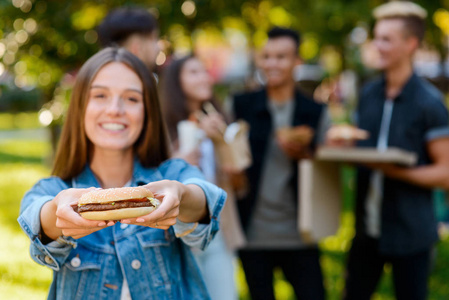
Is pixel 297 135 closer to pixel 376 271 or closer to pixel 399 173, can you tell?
pixel 399 173

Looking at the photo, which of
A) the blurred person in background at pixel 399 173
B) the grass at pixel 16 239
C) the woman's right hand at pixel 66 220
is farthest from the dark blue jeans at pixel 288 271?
the grass at pixel 16 239

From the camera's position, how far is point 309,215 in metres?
3.41

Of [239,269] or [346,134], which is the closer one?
[346,134]

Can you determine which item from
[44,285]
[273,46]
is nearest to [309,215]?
[273,46]

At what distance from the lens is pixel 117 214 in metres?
1.58

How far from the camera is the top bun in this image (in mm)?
1597

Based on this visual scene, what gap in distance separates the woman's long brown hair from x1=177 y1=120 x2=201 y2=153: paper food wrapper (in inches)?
33.1

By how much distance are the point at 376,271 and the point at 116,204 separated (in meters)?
2.54

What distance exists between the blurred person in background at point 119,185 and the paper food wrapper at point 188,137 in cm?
79

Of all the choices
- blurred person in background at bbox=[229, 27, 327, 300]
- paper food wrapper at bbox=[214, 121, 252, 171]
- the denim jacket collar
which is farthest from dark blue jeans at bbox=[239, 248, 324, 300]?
the denim jacket collar

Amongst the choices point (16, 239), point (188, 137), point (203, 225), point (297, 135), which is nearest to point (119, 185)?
point (203, 225)

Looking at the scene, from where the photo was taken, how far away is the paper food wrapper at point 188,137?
3.02 meters

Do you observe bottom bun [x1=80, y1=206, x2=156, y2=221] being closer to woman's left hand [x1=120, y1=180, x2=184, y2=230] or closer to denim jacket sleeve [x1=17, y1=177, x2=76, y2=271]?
woman's left hand [x1=120, y1=180, x2=184, y2=230]

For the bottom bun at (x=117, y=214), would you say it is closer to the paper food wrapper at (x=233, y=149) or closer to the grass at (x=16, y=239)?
the paper food wrapper at (x=233, y=149)
